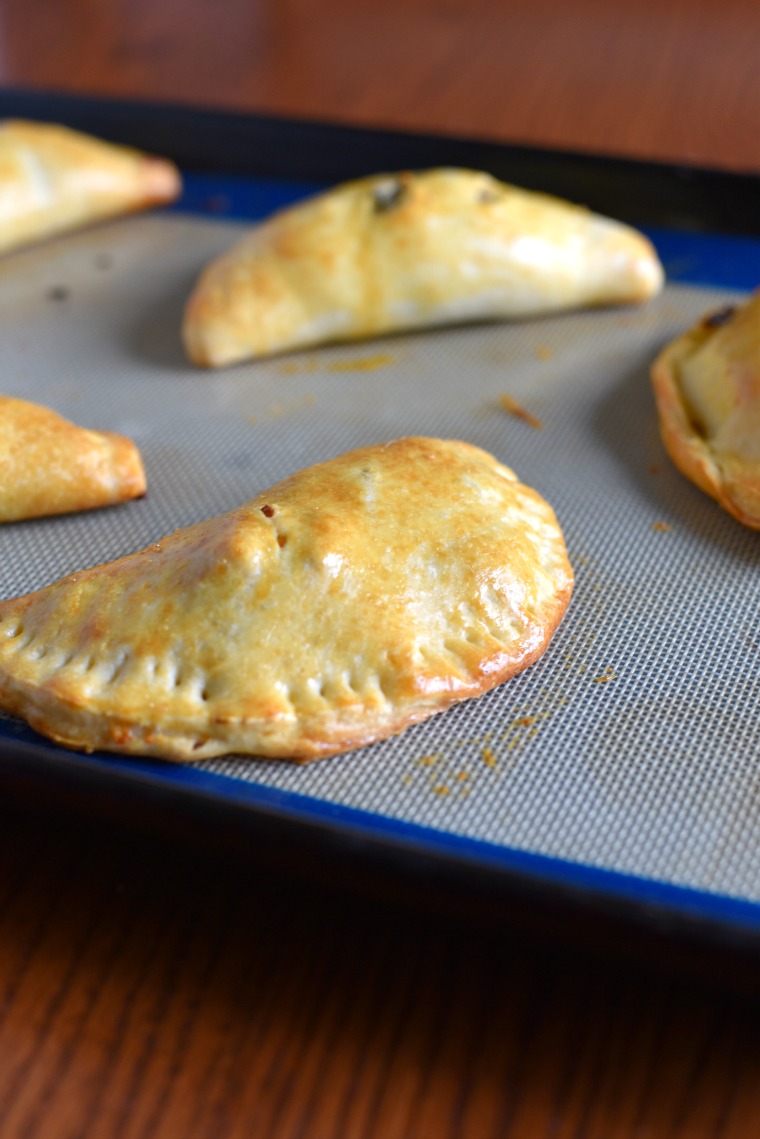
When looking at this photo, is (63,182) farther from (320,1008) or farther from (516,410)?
(320,1008)

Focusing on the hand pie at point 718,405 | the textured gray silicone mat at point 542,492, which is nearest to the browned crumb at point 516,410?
the textured gray silicone mat at point 542,492

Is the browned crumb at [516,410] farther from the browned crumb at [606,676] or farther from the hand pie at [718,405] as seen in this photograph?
the browned crumb at [606,676]

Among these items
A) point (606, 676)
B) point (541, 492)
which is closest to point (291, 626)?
point (606, 676)

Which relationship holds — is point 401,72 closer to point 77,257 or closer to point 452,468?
point 77,257

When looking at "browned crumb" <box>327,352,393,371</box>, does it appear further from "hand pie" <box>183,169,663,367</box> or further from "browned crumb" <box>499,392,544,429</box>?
"browned crumb" <box>499,392,544,429</box>

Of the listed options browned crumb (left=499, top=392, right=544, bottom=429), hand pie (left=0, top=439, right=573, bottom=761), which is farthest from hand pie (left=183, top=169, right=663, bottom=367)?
hand pie (left=0, top=439, right=573, bottom=761)
